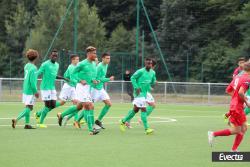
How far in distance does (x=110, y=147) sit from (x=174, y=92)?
2382 centimetres

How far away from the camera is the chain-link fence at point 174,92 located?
122 feet

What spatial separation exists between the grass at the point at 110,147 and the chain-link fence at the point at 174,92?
16094 millimetres

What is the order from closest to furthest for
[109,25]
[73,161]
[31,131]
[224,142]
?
1. [73,161]
2. [224,142]
3. [31,131]
4. [109,25]

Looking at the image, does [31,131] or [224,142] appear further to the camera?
[31,131]

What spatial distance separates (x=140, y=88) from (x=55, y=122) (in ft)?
14.0

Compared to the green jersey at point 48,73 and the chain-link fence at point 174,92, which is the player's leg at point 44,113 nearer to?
the green jersey at point 48,73

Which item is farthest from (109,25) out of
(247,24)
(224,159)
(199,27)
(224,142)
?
(224,159)

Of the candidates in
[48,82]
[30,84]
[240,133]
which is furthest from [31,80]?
[240,133]

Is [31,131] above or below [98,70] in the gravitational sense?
below

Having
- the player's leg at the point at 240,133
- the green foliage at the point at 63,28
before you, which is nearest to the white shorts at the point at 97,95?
the player's leg at the point at 240,133

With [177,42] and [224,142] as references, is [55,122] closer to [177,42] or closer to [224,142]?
Answer: [224,142]

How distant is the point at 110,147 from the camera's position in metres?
14.6

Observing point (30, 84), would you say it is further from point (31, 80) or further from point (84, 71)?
point (84, 71)

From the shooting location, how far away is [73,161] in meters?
12.1
